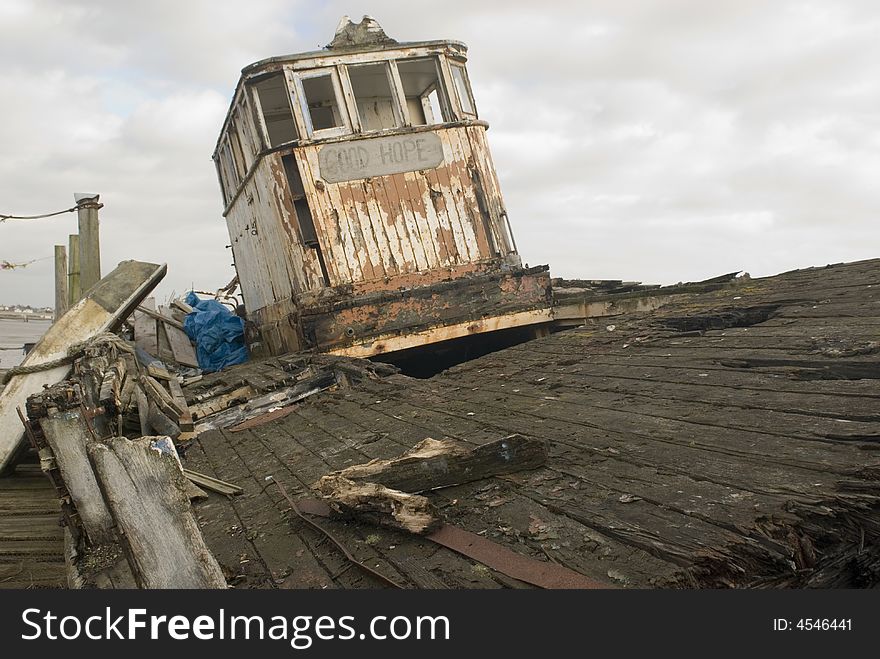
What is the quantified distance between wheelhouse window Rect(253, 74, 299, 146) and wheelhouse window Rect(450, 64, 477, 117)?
9.81 feet

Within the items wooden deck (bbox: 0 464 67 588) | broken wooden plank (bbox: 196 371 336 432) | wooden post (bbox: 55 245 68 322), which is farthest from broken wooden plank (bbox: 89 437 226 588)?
wooden post (bbox: 55 245 68 322)

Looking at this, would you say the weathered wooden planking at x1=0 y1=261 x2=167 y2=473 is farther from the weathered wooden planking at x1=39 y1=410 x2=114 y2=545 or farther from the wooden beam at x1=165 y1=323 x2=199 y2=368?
the wooden beam at x1=165 y1=323 x2=199 y2=368

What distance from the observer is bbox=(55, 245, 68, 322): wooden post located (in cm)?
2076

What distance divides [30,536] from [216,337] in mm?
10059

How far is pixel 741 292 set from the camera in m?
7.83

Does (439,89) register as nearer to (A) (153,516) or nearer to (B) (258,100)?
(B) (258,100)

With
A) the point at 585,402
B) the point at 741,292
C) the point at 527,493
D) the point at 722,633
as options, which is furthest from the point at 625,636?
the point at 741,292

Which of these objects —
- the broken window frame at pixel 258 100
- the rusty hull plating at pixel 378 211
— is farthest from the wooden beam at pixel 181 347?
the broken window frame at pixel 258 100

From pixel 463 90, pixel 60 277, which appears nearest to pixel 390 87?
pixel 463 90

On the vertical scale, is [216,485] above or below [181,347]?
below

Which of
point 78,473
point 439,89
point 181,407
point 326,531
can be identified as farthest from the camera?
point 439,89

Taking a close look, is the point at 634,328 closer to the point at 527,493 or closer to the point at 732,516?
the point at 527,493

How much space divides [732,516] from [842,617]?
432 millimetres

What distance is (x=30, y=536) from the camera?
5910mm
